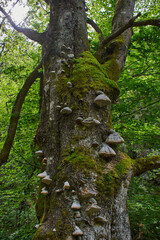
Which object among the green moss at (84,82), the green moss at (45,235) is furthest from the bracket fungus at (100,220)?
the green moss at (84,82)

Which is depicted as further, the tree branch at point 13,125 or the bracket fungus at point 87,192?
the tree branch at point 13,125

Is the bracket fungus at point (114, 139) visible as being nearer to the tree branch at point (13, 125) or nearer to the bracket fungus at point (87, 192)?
the bracket fungus at point (87, 192)

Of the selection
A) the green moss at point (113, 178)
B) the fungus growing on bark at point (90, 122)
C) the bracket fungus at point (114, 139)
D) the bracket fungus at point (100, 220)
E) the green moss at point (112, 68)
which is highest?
the green moss at point (112, 68)

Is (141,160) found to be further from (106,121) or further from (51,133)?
(51,133)

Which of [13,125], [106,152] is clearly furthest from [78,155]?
[13,125]

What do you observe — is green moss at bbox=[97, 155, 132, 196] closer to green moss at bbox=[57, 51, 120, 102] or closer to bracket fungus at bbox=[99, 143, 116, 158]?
bracket fungus at bbox=[99, 143, 116, 158]

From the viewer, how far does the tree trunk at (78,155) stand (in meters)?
1.53

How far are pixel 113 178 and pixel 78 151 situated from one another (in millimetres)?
487

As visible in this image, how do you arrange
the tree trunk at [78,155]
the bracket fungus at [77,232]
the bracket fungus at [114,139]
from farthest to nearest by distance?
the bracket fungus at [114,139] < the tree trunk at [78,155] < the bracket fungus at [77,232]

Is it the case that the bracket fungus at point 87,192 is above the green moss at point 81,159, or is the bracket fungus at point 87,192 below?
below

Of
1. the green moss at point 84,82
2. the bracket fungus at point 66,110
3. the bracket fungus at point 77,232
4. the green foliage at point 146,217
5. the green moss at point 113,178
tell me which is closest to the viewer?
the bracket fungus at point 77,232

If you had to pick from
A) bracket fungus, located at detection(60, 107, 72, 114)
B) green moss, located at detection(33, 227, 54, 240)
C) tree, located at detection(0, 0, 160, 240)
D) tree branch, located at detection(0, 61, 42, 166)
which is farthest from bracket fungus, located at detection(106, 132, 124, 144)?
tree branch, located at detection(0, 61, 42, 166)

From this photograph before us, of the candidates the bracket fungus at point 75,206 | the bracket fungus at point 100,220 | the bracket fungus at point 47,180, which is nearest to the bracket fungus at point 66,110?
the bracket fungus at point 47,180

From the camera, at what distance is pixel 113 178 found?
69.9 inches
